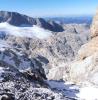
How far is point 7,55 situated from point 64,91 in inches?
5744

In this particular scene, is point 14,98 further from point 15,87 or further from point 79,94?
point 79,94

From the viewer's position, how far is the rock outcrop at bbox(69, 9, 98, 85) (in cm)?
6211

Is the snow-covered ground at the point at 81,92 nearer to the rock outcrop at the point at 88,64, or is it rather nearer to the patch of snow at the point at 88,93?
the patch of snow at the point at 88,93

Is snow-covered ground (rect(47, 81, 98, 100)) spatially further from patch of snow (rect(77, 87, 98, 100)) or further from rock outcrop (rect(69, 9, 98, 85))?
rock outcrop (rect(69, 9, 98, 85))

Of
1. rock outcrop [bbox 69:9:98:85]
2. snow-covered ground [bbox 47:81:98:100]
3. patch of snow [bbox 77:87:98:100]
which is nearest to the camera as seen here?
patch of snow [bbox 77:87:98:100]

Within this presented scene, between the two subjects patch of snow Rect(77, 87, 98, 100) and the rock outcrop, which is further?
the rock outcrop

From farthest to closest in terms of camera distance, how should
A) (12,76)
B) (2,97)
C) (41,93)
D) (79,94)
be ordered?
(79,94)
(12,76)
(41,93)
(2,97)

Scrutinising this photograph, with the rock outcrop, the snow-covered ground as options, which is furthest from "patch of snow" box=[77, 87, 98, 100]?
the rock outcrop

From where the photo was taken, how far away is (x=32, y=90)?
129 ft

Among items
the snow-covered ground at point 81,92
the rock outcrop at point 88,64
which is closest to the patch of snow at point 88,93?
the snow-covered ground at point 81,92

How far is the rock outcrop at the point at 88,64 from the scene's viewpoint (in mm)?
62112

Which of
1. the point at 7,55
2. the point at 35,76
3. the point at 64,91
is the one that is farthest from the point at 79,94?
the point at 7,55

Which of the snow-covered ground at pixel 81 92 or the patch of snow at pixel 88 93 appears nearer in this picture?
the patch of snow at pixel 88 93

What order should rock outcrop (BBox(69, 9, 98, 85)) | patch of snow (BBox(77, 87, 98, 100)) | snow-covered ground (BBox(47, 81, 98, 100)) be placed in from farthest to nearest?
1. rock outcrop (BBox(69, 9, 98, 85))
2. snow-covered ground (BBox(47, 81, 98, 100))
3. patch of snow (BBox(77, 87, 98, 100))
